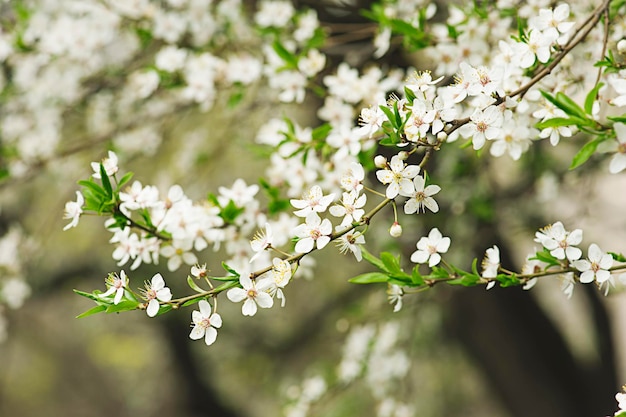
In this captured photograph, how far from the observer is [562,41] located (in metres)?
1.14

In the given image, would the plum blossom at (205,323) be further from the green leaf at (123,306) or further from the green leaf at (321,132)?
the green leaf at (321,132)

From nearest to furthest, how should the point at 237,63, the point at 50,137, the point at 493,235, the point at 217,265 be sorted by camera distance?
the point at 237,63 < the point at 50,137 < the point at 493,235 < the point at 217,265


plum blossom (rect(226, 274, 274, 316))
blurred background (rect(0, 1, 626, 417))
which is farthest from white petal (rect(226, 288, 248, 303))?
blurred background (rect(0, 1, 626, 417))

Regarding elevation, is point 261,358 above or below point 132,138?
below

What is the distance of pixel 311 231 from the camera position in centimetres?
97

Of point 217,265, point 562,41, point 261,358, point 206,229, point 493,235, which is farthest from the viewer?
point 217,265

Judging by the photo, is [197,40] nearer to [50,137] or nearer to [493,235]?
[50,137]

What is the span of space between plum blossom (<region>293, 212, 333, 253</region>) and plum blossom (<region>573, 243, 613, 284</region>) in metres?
0.43

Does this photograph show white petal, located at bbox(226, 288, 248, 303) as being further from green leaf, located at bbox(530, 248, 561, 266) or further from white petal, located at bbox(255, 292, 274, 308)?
green leaf, located at bbox(530, 248, 561, 266)

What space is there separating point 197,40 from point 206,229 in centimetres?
98

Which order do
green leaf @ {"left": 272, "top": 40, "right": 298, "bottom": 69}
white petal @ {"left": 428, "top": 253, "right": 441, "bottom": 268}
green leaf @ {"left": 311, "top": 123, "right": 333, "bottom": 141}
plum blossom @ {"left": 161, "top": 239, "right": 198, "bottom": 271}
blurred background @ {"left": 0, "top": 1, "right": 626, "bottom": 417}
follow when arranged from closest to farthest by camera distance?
1. white petal @ {"left": 428, "top": 253, "right": 441, "bottom": 268}
2. plum blossom @ {"left": 161, "top": 239, "right": 198, "bottom": 271}
3. green leaf @ {"left": 311, "top": 123, "right": 333, "bottom": 141}
4. green leaf @ {"left": 272, "top": 40, "right": 298, "bottom": 69}
5. blurred background @ {"left": 0, "top": 1, "right": 626, "bottom": 417}

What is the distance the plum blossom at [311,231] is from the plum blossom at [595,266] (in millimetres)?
427

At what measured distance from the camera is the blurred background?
2258 mm

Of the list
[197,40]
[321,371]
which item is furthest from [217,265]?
[197,40]
